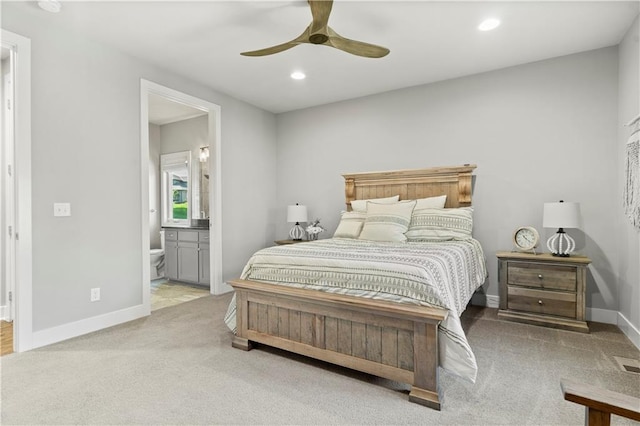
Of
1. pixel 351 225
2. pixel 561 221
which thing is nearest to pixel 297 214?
pixel 351 225

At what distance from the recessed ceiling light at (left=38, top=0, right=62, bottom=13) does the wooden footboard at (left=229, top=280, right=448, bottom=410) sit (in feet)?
8.17

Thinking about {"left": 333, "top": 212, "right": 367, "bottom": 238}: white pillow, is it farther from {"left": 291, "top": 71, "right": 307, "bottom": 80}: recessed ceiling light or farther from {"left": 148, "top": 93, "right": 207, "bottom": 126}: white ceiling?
{"left": 148, "top": 93, "right": 207, "bottom": 126}: white ceiling

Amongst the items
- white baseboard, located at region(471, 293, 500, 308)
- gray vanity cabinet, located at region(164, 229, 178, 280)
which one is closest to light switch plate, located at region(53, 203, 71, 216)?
gray vanity cabinet, located at region(164, 229, 178, 280)

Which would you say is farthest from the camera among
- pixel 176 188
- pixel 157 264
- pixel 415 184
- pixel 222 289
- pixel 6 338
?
pixel 176 188

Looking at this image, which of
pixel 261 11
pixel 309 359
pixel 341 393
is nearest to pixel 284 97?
pixel 261 11

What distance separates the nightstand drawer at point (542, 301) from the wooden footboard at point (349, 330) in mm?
1826

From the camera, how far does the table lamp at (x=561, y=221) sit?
9.78 ft

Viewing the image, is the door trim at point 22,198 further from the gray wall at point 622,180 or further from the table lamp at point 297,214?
the gray wall at point 622,180

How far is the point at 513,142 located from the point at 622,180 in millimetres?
1014

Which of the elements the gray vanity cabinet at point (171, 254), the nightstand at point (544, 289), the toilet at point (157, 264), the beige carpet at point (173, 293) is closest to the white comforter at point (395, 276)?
the nightstand at point (544, 289)

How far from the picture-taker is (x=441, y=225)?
3.44m

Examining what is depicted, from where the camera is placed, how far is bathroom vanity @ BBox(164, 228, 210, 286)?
15.4ft

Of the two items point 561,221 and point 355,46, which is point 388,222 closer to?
point 561,221

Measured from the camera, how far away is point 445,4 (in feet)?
8.27
